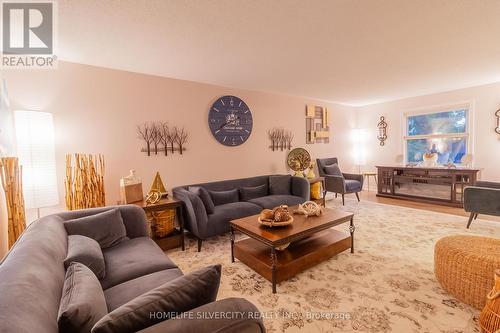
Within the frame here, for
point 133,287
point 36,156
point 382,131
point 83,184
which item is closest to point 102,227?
point 133,287

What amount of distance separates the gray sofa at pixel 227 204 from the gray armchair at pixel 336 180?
908 mm

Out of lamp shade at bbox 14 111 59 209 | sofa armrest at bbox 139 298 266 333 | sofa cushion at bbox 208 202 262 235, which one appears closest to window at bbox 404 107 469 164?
sofa cushion at bbox 208 202 262 235

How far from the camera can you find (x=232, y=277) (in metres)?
2.23

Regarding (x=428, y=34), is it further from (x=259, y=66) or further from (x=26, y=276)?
(x=26, y=276)

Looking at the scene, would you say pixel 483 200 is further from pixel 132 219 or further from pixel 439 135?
pixel 132 219

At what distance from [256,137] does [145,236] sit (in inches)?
108

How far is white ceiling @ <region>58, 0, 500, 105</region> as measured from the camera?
71.7 inches

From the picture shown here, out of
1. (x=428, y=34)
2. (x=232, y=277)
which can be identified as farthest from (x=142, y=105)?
(x=428, y=34)

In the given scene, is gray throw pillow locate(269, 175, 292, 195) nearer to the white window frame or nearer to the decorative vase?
the decorative vase

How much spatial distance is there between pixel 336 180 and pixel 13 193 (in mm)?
4887

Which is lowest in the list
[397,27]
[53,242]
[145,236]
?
[145,236]

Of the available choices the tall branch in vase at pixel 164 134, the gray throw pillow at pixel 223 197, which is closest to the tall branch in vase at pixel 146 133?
the tall branch in vase at pixel 164 134

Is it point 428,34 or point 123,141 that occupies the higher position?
point 428,34

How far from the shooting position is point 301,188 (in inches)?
155
